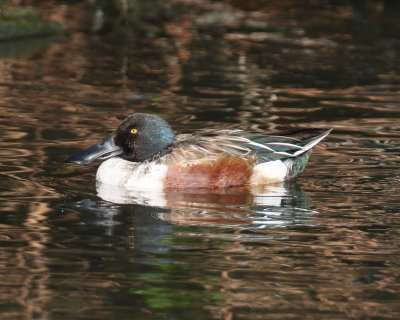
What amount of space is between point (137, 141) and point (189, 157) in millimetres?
451

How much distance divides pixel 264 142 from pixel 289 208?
3.76 ft

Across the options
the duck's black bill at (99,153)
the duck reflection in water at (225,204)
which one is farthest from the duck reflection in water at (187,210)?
the duck's black bill at (99,153)

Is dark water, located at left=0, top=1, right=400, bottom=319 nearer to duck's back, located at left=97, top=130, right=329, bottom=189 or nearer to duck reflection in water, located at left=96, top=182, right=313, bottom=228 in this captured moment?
duck reflection in water, located at left=96, top=182, right=313, bottom=228

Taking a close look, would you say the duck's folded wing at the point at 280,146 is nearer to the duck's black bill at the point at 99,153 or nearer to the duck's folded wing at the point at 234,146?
the duck's folded wing at the point at 234,146

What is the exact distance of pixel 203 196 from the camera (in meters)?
9.12

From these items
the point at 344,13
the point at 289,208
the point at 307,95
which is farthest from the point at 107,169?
the point at 344,13

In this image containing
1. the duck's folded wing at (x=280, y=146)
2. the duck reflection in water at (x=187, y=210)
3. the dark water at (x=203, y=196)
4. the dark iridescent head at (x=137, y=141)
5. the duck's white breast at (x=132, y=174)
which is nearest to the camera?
the dark water at (x=203, y=196)

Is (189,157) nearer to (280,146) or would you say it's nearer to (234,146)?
Answer: (234,146)

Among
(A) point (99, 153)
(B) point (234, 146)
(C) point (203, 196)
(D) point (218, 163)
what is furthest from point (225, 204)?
(A) point (99, 153)

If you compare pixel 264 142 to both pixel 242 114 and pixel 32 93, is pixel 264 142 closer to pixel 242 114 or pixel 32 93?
pixel 242 114

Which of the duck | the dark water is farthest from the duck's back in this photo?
the dark water

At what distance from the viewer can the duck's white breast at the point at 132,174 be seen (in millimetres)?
9281

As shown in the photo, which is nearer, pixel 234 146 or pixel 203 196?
pixel 203 196

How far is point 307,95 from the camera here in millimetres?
13156
